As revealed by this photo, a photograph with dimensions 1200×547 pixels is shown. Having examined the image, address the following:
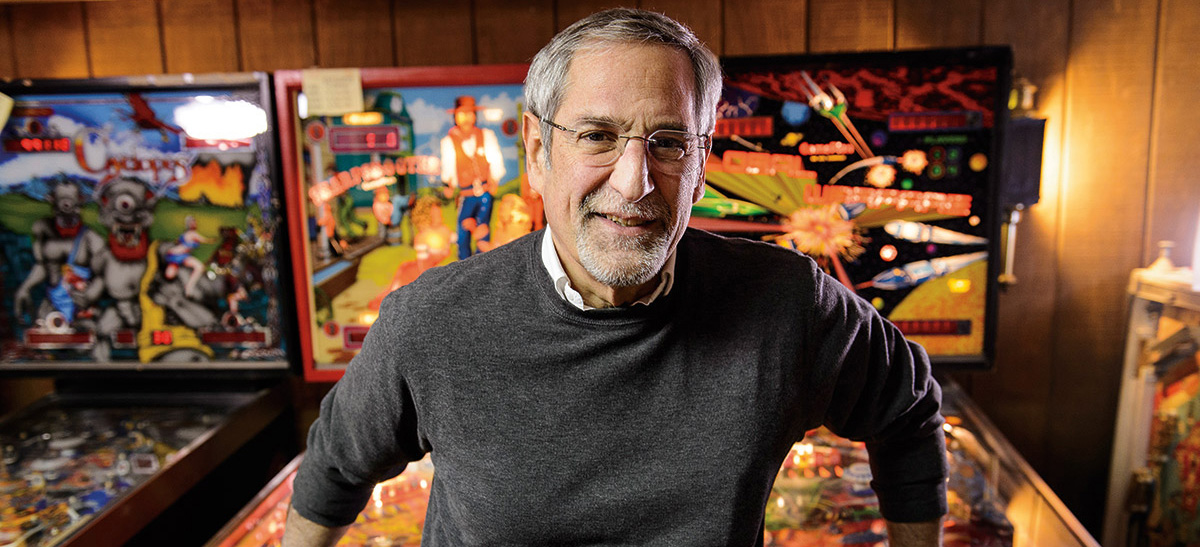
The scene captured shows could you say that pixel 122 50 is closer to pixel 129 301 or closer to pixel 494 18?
pixel 129 301

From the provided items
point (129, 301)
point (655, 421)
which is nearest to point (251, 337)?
point (129, 301)

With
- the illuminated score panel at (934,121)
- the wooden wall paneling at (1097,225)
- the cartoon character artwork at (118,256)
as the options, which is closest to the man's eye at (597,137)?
the illuminated score panel at (934,121)

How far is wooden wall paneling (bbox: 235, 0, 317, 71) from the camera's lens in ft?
6.40

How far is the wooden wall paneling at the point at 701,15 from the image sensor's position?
1873 mm

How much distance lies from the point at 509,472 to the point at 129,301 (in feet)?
4.95

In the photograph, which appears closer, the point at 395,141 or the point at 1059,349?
the point at 395,141

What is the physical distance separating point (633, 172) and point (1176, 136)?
1.82 metres

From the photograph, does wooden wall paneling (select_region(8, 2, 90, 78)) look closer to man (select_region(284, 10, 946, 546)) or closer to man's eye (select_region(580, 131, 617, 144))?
man (select_region(284, 10, 946, 546))

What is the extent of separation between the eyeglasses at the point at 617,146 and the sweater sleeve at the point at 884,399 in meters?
0.33

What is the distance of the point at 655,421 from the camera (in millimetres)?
993

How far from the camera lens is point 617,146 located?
3.12ft

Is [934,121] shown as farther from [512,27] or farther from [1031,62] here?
[512,27]

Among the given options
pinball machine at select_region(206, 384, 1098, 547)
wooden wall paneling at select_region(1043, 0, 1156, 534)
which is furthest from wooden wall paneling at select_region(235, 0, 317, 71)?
wooden wall paneling at select_region(1043, 0, 1156, 534)

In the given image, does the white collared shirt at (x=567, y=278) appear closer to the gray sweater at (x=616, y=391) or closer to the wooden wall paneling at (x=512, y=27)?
the gray sweater at (x=616, y=391)
